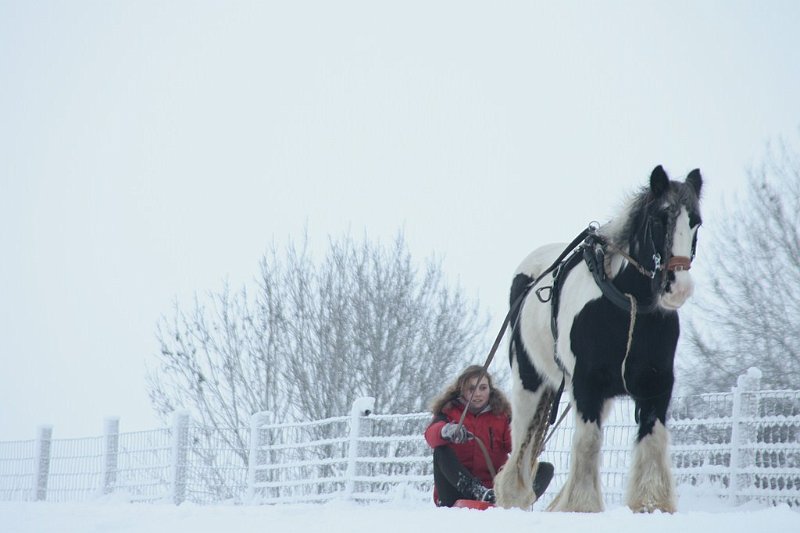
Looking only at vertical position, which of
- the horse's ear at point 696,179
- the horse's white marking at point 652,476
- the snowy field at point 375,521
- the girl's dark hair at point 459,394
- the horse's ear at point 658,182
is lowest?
the snowy field at point 375,521

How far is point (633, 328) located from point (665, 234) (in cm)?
52

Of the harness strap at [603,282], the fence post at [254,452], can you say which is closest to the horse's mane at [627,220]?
the harness strap at [603,282]

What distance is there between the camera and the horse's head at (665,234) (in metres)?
5.56

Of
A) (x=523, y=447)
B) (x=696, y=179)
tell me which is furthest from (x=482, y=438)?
(x=696, y=179)

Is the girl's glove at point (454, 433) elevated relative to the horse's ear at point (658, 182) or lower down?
lower down

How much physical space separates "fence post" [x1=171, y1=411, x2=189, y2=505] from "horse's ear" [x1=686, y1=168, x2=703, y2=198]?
1077cm

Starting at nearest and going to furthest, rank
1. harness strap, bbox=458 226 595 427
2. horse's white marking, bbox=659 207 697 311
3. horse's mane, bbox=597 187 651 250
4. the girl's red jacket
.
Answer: horse's white marking, bbox=659 207 697 311, horse's mane, bbox=597 187 651 250, harness strap, bbox=458 226 595 427, the girl's red jacket

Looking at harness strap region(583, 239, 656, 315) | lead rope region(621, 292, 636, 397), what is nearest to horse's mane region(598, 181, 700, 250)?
harness strap region(583, 239, 656, 315)

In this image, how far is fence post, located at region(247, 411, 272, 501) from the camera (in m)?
15.1

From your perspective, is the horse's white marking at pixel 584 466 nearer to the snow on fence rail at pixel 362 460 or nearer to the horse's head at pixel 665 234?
the horse's head at pixel 665 234

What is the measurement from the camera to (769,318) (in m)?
22.0

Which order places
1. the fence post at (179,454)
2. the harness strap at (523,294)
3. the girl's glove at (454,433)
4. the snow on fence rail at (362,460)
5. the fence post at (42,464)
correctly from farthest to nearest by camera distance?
the fence post at (42,464) → the fence post at (179,454) → the snow on fence rail at (362,460) → the girl's glove at (454,433) → the harness strap at (523,294)

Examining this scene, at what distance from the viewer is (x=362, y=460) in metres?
13.3

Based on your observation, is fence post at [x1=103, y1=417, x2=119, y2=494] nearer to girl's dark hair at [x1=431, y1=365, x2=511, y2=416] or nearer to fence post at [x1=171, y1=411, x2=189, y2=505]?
fence post at [x1=171, y1=411, x2=189, y2=505]
